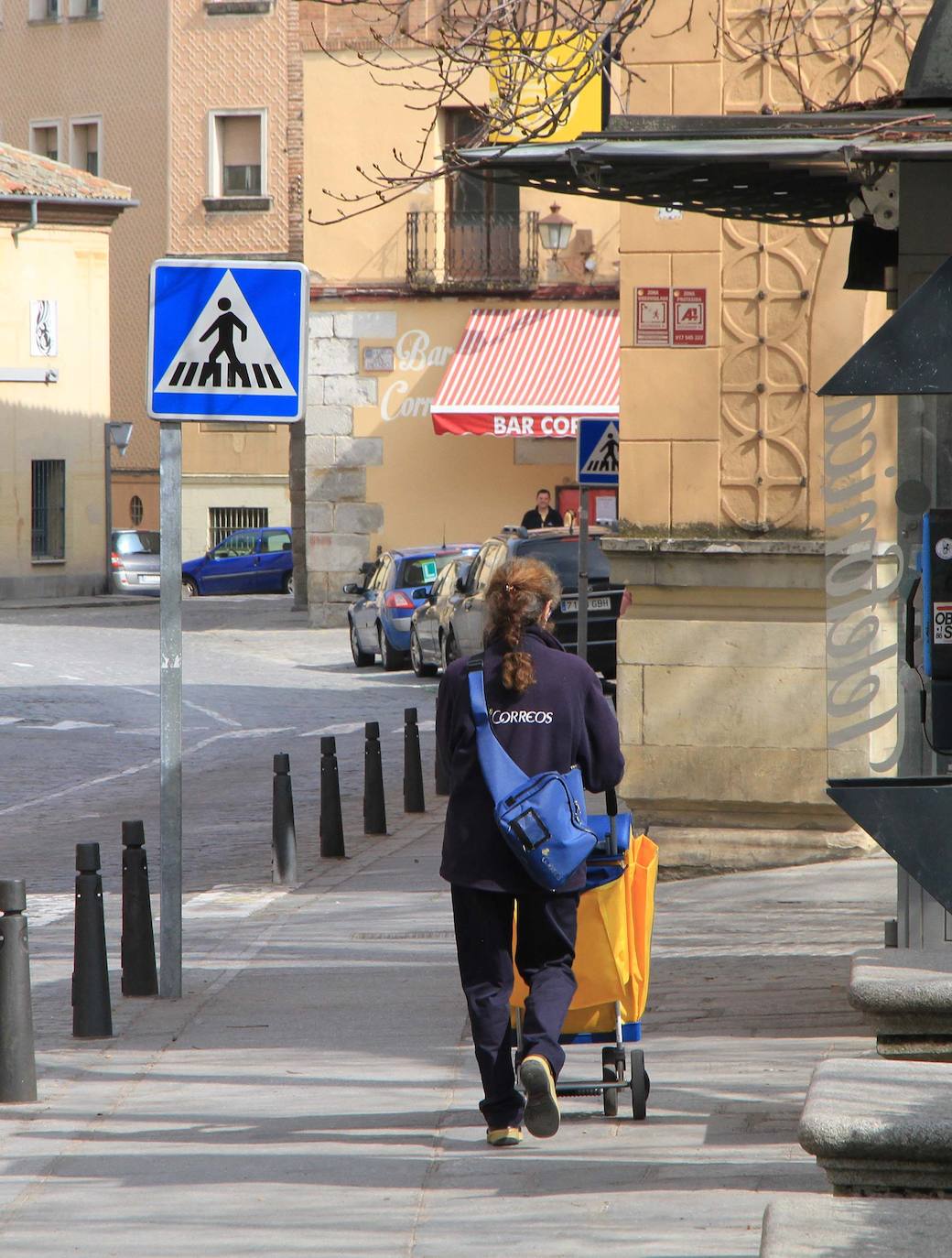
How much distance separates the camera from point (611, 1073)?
6.11m

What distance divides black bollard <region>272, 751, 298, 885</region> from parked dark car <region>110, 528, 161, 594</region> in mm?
34083

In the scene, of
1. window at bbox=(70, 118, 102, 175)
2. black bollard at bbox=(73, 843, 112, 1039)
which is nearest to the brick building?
window at bbox=(70, 118, 102, 175)

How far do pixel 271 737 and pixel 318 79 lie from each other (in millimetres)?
17460

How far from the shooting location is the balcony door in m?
36.3

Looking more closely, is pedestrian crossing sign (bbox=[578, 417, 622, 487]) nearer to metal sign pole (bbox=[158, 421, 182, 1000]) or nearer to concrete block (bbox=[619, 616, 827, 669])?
concrete block (bbox=[619, 616, 827, 669])

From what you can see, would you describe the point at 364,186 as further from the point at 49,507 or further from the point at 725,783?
the point at 725,783

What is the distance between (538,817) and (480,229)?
103 feet

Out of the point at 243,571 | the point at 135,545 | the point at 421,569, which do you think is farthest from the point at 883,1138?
the point at 135,545

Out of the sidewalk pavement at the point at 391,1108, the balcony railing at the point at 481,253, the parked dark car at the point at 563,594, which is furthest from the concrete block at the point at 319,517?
the sidewalk pavement at the point at 391,1108

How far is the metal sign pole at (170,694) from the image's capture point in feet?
26.4

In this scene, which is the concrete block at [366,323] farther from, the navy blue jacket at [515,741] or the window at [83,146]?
the navy blue jacket at [515,741]

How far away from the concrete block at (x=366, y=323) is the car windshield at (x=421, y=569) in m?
8.05

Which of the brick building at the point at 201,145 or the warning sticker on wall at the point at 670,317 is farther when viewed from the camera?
the brick building at the point at 201,145

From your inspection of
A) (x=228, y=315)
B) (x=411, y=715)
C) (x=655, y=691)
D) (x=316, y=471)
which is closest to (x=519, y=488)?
(x=316, y=471)
